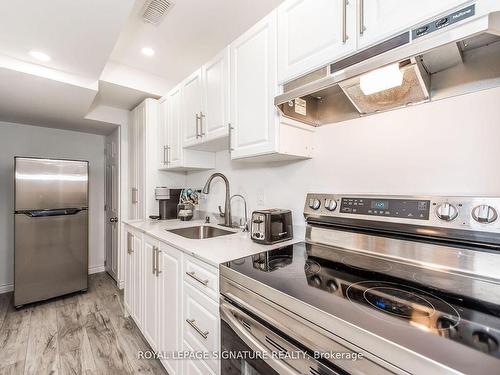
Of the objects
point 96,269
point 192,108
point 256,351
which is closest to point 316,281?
point 256,351

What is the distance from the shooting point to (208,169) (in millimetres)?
2436

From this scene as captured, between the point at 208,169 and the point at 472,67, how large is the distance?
199cm

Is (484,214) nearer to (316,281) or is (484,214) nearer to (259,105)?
(316,281)

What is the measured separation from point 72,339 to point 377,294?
237 centimetres

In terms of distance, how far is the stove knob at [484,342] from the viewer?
1.51ft

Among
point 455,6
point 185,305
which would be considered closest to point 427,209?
point 455,6

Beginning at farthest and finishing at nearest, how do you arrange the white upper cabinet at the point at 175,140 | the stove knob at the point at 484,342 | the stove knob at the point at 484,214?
the white upper cabinet at the point at 175,140
the stove knob at the point at 484,214
the stove knob at the point at 484,342

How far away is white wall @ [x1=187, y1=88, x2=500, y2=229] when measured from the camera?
0.91 metres

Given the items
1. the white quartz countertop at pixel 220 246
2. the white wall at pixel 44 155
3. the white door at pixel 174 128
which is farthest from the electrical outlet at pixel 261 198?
the white wall at pixel 44 155

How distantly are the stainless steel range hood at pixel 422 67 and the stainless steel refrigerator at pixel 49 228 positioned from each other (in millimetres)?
2599

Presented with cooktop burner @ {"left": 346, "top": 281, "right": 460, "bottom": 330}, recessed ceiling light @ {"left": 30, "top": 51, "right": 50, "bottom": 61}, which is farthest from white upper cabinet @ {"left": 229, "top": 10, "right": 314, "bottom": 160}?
recessed ceiling light @ {"left": 30, "top": 51, "right": 50, "bottom": 61}

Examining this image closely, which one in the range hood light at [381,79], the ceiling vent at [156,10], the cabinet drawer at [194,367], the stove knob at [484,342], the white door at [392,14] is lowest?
the cabinet drawer at [194,367]

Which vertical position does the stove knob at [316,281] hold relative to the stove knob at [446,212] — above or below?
below

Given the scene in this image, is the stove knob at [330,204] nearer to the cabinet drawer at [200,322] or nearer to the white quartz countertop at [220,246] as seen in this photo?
the white quartz countertop at [220,246]
